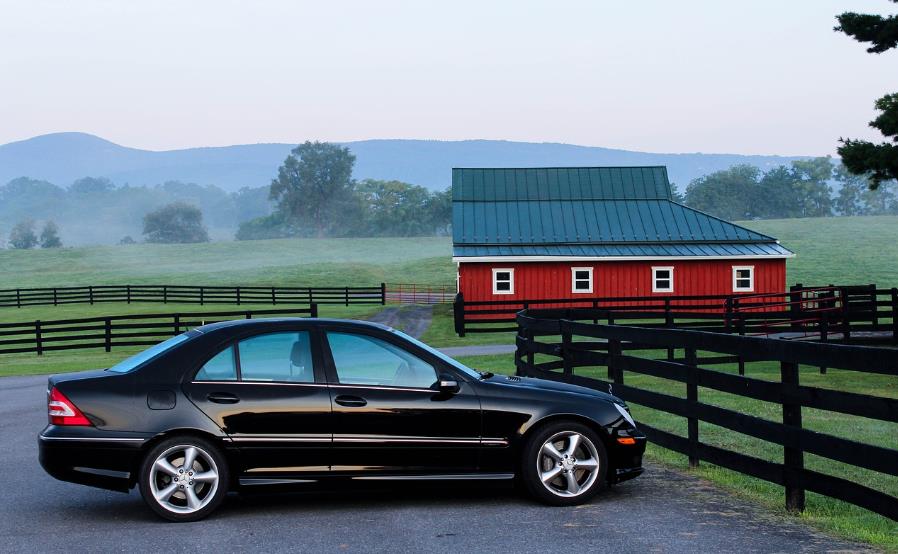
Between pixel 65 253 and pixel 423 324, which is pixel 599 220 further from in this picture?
pixel 65 253

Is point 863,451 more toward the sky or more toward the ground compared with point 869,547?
more toward the sky

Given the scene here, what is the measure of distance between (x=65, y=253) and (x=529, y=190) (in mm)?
87800

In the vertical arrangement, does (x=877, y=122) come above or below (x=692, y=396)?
above

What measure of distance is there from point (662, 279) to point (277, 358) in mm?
37123

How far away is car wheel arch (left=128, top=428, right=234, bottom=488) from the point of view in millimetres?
8008

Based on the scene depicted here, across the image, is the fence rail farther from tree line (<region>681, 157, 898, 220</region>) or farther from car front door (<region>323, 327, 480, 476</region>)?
tree line (<region>681, 157, 898, 220</region>)

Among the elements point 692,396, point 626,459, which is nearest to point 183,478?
point 626,459

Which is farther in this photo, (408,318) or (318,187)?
(318,187)

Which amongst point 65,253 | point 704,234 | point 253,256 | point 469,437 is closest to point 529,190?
point 704,234

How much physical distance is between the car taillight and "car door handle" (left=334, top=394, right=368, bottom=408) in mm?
1793

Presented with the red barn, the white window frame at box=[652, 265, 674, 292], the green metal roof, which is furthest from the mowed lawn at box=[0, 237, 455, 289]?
the white window frame at box=[652, 265, 674, 292]

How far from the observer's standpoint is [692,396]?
9570 mm

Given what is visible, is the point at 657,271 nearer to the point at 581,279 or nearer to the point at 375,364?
the point at 581,279

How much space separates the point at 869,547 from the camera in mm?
6891
